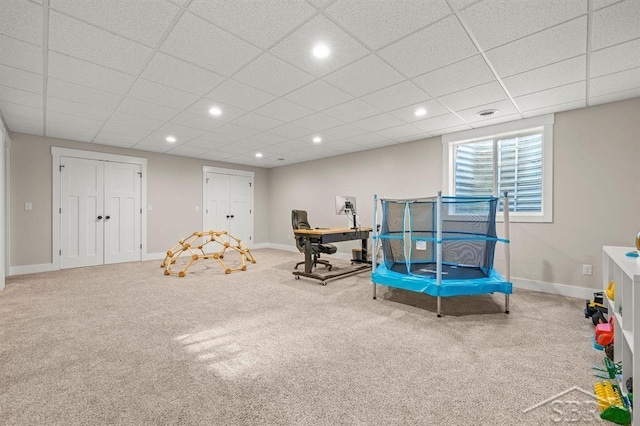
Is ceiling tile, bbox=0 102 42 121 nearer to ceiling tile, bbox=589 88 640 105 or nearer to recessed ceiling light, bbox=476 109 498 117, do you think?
recessed ceiling light, bbox=476 109 498 117

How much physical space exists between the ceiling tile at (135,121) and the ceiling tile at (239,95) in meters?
1.48

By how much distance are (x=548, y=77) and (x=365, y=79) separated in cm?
179

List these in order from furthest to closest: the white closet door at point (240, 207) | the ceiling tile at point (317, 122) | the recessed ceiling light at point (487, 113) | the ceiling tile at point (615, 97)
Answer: the white closet door at point (240, 207) < the ceiling tile at point (317, 122) < the recessed ceiling light at point (487, 113) < the ceiling tile at point (615, 97)

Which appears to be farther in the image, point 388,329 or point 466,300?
point 466,300

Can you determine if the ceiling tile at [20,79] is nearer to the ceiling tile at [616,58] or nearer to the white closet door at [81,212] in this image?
the white closet door at [81,212]

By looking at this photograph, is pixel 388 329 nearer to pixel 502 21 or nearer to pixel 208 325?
pixel 208 325

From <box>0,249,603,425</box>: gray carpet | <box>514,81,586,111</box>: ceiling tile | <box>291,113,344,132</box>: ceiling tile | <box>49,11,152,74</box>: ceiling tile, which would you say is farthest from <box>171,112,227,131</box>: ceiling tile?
<box>514,81,586,111</box>: ceiling tile

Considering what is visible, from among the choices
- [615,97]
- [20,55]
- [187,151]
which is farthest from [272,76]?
[187,151]

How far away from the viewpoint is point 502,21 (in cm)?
204

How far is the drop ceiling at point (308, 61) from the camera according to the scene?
1952mm

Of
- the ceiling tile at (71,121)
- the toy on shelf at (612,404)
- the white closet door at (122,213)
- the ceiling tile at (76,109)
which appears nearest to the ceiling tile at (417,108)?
the toy on shelf at (612,404)

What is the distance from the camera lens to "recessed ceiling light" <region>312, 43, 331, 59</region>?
234 centimetres

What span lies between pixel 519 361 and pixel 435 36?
2472mm

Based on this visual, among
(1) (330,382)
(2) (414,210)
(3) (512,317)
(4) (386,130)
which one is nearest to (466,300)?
(3) (512,317)
